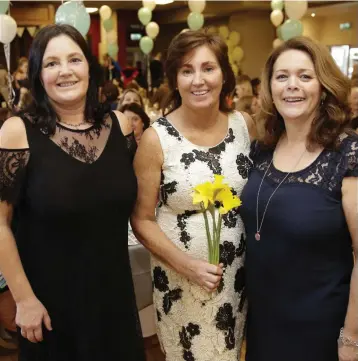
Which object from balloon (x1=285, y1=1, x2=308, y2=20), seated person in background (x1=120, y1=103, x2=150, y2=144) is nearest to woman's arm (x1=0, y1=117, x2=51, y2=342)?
seated person in background (x1=120, y1=103, x2=150, y2=144)

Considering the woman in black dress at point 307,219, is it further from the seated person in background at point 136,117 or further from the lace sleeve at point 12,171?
the seated person in background at point 136,117

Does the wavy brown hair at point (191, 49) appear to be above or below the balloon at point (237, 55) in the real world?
below

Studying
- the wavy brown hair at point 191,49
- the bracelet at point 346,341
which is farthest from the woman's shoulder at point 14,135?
the bracelet at point 346,341

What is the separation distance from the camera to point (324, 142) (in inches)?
65.7

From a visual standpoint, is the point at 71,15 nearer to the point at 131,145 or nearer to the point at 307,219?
the point at 131,145

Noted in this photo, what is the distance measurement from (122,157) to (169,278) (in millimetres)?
531

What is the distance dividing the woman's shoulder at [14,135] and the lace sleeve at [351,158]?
3.37 feet

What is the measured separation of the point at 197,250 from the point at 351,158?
0.68m

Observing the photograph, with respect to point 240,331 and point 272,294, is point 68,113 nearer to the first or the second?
point 272,294

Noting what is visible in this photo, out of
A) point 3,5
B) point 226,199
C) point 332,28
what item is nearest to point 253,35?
point 332,28

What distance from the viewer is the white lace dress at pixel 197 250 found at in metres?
1.92

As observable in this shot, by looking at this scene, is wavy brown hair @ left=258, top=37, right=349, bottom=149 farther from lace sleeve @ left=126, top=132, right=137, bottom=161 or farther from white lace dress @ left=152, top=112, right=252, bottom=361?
lace sleeve @ left=126, top=132, right=137, bottom=161
